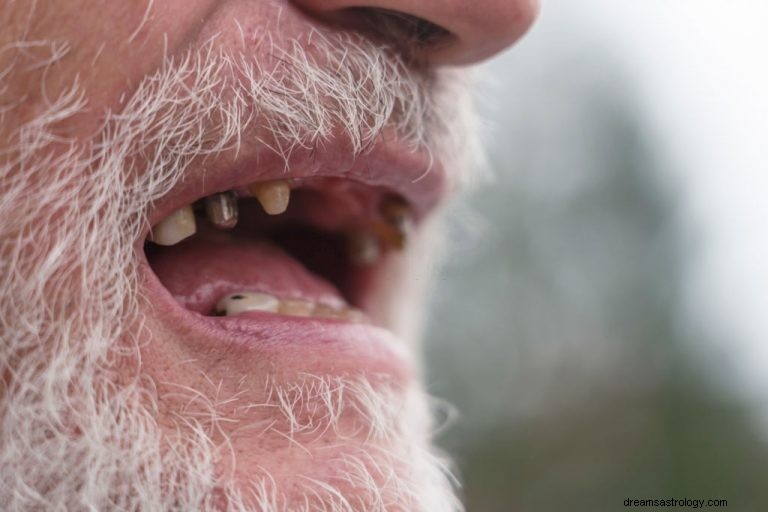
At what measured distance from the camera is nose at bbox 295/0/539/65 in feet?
2.40

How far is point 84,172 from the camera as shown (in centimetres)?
65

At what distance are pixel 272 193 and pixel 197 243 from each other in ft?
0.34

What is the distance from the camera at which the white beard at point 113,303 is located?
2.09ft

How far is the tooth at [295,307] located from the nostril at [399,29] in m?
0.26

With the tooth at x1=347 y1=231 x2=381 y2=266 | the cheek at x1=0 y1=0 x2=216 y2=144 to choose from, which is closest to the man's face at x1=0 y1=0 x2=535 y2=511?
the cheek at x1=0 y1=0 x2=216 y2=144

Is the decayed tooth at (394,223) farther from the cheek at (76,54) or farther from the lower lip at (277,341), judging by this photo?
the cheek at (76,54)

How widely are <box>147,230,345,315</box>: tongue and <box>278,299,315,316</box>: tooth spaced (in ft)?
0.05

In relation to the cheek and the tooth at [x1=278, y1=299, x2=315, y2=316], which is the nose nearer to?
the cheek

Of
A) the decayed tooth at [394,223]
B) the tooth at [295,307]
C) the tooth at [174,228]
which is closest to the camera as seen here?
the tooth at [174,228]

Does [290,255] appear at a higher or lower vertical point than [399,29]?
lower

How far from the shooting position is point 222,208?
762mm

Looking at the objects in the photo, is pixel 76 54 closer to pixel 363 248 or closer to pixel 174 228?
pixel 174 228

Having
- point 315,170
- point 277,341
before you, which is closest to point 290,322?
point 277,341

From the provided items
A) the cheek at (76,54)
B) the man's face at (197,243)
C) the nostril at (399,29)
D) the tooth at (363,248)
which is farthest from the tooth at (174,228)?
the tooth at (363,248)
